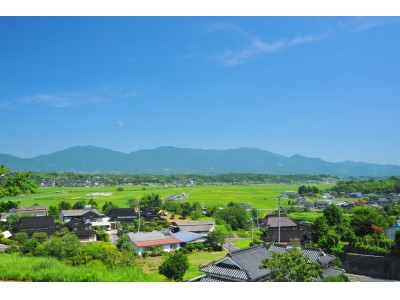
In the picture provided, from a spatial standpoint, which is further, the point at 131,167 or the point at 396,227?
the point at 131,167

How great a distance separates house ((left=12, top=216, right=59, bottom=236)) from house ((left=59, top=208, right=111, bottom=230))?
7.41 ft

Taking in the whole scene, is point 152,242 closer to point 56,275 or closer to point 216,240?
point 216,240

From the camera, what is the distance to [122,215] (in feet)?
59.5

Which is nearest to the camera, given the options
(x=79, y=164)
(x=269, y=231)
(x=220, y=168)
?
(x=269, y=231)

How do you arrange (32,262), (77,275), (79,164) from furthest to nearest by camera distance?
(79,164) < (32,262) < (77,275)

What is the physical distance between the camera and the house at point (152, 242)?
11516 mm

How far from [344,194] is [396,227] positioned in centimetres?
2154

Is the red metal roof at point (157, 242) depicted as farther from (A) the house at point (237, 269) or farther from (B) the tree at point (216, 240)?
(A) the house at point (237, 269)

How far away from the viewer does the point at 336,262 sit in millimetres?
7934

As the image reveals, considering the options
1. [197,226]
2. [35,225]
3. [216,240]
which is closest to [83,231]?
[35,225]

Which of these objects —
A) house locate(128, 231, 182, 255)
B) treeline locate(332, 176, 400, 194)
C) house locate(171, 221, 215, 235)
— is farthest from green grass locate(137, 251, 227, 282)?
treeline locate(332, 176, 400, 194)
